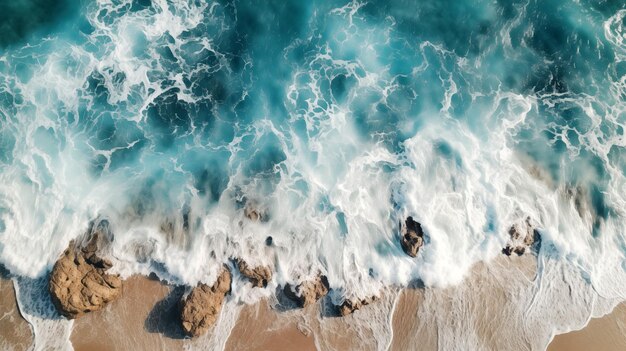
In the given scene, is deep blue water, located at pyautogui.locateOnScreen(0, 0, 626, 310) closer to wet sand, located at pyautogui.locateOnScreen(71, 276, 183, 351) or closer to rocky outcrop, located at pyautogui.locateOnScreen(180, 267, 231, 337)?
rocky outcrop, located at pyautogui.locateOnScreen(180, 267, 231, 337)

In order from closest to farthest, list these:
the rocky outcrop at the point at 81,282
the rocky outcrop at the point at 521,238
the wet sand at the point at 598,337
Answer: the rocky outcrop at the point at 81,282, the wet sand at the point at 598,337, the rocky outcrop at the point at 521,238

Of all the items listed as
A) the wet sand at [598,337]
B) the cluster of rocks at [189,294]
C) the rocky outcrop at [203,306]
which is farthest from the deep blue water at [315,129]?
the wet sand at [598,337]

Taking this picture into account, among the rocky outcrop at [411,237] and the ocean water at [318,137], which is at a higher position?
the ocean water at [318,137]

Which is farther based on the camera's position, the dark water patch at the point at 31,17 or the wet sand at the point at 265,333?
the dark water patch at the point at 31,17


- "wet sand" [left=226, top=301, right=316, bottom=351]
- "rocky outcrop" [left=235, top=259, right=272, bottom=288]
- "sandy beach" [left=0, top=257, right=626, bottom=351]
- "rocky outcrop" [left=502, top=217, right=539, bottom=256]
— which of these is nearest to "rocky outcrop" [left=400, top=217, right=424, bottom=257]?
"sandy beach" [left=0, top=257, right=626, bottom=351]

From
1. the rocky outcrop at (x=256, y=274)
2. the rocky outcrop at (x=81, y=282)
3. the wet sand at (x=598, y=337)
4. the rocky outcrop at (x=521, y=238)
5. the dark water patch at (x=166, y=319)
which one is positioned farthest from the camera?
the rocky outcrop at (x=521, y=238)

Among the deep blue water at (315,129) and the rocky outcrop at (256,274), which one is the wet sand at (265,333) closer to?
the rocky outcrop at (256,274)

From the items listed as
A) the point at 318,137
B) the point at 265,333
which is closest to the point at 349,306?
the point at 265,333
